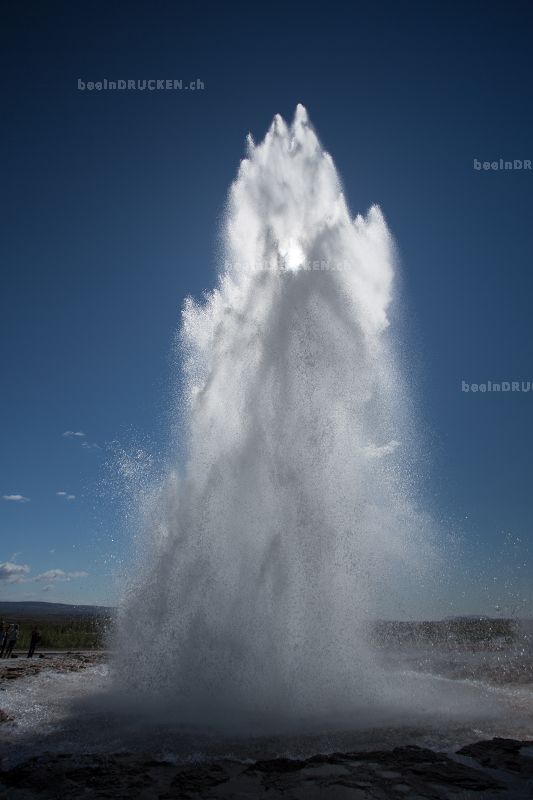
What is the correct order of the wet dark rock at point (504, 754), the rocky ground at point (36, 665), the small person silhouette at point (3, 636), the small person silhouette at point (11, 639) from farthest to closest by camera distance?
the small person silhouette at point (3, 636), the small person silhouette at point (11, 639), the rocky ground at point (36, 665), the wet dark rock at point (504, 754)

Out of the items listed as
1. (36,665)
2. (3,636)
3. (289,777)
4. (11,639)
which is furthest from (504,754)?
(3,636)

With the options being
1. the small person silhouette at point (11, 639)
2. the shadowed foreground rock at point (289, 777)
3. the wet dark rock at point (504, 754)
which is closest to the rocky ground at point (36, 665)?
the small person silhouette at point (11, 639)

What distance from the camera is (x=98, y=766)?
8.42 meters

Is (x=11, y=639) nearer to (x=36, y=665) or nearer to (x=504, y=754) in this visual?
(x=36, y=665)

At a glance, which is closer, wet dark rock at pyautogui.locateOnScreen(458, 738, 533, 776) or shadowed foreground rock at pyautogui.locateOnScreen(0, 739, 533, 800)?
shadowed foreground rock at pyautogui.locateOnScreen(0, 739, 533, 800)

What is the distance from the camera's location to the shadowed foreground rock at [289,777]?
7.40m

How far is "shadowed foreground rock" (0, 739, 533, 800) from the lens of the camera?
291 inches

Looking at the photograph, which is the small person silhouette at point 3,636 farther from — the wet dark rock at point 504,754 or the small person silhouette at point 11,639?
the wet dark rock at point 504,754

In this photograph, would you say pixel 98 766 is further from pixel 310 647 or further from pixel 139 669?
pixel 310 647

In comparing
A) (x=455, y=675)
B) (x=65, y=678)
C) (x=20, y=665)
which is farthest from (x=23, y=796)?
(x=455, y=675)

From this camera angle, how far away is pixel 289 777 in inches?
316

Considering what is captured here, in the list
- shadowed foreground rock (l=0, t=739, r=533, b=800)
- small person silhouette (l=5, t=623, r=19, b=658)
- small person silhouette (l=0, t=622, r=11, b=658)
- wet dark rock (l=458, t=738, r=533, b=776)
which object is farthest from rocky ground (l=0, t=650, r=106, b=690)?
wet dark rock (l=458, t=738, r=533, b=776)

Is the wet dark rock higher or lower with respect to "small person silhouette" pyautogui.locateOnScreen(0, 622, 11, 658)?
higher

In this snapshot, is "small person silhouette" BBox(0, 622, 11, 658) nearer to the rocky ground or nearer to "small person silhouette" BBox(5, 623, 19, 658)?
"small person silhouette" BBox(5, 623, 19, 658)
